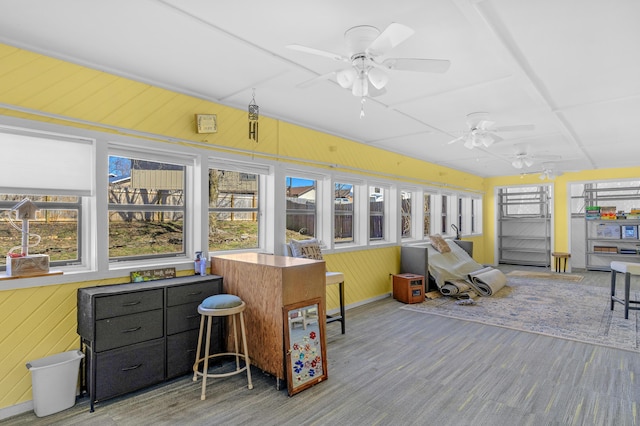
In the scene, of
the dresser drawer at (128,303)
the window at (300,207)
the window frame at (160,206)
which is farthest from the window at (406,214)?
the dresser drawer at (128,303)

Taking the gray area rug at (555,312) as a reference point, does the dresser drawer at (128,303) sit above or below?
above

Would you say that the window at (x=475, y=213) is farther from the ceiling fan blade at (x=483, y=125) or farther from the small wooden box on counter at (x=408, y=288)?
the ceiling fan blade at (x=483, y=125)

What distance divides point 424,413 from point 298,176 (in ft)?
11.0

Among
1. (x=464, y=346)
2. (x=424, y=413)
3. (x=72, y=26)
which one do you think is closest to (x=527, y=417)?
(x=424, y=413)

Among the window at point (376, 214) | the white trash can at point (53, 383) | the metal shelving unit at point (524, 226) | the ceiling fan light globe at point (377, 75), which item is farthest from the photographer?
the metal shelving unit at point (524, 226)

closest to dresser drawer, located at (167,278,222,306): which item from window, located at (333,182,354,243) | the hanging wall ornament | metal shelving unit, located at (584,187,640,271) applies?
the hanging wall ornament

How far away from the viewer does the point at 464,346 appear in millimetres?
3969

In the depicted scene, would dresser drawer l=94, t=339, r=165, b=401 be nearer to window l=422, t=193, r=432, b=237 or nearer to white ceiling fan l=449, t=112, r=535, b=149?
white ceiling fan l=449, t=112, r=535, b=149

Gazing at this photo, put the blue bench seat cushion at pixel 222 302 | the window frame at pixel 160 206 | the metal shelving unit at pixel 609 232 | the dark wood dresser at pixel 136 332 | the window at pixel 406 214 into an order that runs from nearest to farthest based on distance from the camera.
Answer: the dark wood dresser at pixel 136 332
the blue bench seat cushion at pixel 222 302
the window frame at pixel 160 206
the window at pixel 406 214
the metal shelving unit at pixel 609 232

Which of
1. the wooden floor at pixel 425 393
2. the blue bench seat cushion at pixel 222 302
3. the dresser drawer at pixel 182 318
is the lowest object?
the wooden floor at pixel 425 393

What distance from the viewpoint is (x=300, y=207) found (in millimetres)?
5336

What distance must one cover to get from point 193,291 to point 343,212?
322cm

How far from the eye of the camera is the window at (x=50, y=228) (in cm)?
288

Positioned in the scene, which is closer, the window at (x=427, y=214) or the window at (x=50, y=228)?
the window at (x=50, y=228)
